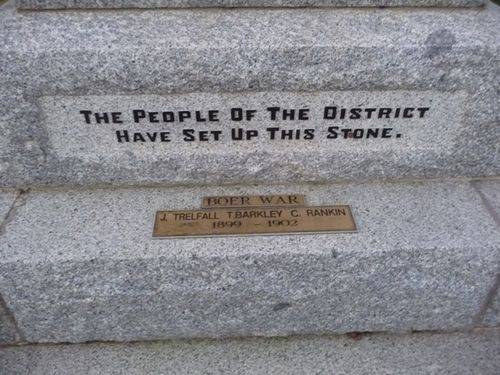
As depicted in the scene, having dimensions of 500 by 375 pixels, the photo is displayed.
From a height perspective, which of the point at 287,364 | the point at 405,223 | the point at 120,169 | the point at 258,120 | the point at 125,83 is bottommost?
the point at 287,364

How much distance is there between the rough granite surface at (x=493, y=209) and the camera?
6.83 ft

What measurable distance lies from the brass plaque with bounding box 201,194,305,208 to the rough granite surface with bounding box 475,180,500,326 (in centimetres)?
92

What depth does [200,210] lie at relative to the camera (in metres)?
2.07

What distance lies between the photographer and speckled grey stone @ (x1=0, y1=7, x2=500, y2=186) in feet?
6.02

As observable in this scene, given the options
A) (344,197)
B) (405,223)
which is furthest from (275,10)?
(405,223)

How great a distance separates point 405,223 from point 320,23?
3.26ft

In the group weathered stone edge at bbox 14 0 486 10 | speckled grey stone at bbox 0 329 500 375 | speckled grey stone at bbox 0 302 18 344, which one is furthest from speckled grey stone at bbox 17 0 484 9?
speckled grey stone at bbox 0 329 500 375

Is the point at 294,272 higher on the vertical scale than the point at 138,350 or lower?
higher

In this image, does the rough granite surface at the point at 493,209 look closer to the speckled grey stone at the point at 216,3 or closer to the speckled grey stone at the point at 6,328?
the speckled grey stone at the point at 216,3

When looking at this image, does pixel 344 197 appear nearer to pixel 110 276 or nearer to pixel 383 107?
pixel 383 107

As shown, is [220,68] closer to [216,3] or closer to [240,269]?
Answer: [216,3]

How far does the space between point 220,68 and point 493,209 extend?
4.84 ft

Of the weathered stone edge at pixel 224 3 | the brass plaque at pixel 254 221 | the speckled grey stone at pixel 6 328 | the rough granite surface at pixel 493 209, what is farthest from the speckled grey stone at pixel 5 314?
the rough granite surface at pixel 493 209

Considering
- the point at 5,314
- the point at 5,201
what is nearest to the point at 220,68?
the point at 5,201
